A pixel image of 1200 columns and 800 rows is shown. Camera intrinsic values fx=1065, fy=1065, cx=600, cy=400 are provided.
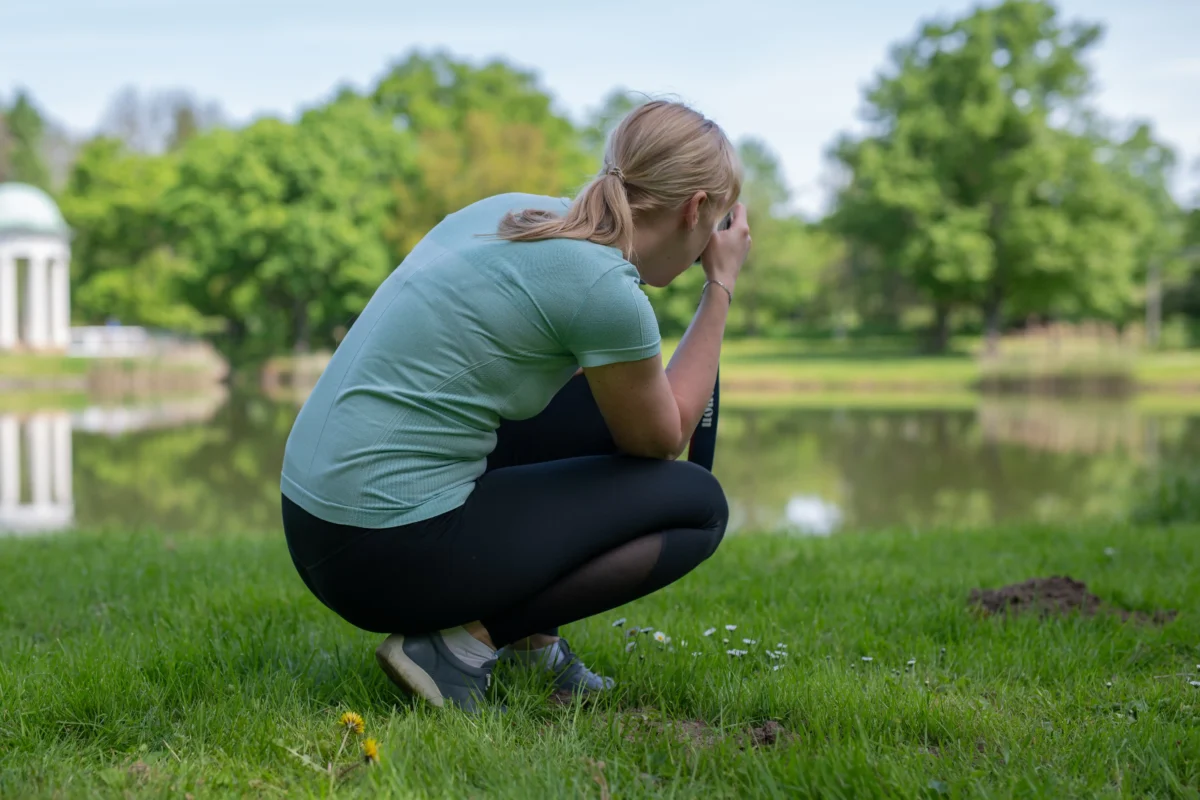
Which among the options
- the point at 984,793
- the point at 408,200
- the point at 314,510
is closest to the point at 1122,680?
the point at 984,793

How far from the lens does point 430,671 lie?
183 cm

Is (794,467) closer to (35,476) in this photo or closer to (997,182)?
(35,476)

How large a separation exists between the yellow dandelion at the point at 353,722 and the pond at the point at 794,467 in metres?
3.95

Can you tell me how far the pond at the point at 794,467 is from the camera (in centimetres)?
711

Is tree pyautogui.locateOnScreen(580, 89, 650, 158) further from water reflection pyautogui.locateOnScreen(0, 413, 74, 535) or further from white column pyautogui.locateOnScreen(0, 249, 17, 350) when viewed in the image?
water reflection pyautogui.locateOnScreen(0, 413, 74, 535)

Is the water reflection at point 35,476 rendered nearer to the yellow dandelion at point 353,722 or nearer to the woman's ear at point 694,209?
the yellow dandelion at point 353,722

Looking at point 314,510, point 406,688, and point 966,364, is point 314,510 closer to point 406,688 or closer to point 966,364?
point 406,688

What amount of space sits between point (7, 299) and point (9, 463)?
64.9ft

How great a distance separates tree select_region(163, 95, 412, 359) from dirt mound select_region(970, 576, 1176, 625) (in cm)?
2437

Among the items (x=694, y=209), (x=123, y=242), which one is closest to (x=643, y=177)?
(x=694, y=209)

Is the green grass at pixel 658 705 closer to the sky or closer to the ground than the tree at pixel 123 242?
closer to the ground

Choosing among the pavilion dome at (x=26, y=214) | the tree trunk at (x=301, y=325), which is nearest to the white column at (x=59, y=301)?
the pavilion dome at (x=26, y=214)

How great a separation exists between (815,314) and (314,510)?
139 ft

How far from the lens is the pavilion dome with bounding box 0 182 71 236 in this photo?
1042 inches
